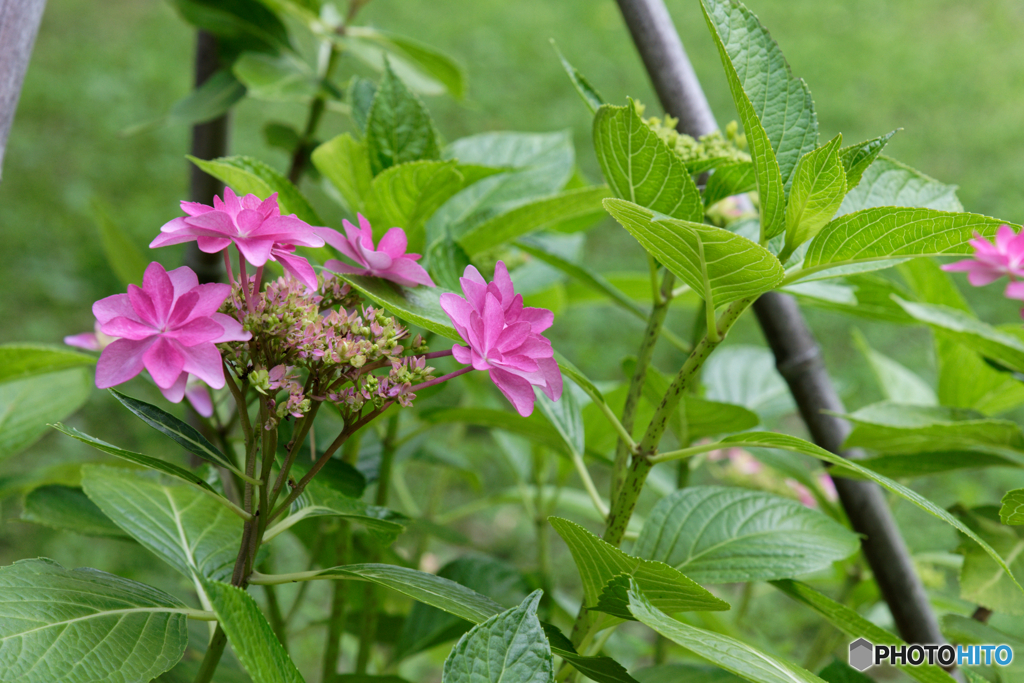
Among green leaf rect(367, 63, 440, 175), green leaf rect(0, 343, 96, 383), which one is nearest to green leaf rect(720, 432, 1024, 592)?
green leaf rect(367, 63, 440, 175)

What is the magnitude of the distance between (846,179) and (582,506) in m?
0.76

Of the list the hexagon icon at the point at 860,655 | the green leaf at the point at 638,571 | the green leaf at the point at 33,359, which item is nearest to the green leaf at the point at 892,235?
the green leaf at the point at 638,571

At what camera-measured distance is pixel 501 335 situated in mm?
452

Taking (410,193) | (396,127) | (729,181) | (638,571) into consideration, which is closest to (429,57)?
(396,127)

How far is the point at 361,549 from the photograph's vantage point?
0.92 m

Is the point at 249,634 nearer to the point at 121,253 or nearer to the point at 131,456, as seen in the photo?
the point at 131,456

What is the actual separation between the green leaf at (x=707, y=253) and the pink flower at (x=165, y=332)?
0.74ft

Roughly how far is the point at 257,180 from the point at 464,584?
458 mm

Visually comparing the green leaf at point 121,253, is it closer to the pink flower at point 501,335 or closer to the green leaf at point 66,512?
the green leaf at point 66,512

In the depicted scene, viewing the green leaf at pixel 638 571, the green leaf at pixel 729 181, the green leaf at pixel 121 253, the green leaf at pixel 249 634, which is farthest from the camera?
the green leaf at pixel 121 253

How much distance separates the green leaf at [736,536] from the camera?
607 millimetres

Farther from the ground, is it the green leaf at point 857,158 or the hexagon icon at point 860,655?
the green leaf at point 857,158

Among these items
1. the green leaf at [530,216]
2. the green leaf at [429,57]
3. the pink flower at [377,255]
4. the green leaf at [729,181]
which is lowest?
the pink flower at [377,255]

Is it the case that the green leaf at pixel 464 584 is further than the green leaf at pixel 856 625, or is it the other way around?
the green leaf at pixel 464 584
